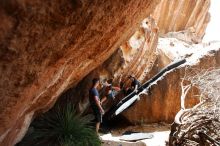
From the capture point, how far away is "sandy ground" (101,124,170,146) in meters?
10.3

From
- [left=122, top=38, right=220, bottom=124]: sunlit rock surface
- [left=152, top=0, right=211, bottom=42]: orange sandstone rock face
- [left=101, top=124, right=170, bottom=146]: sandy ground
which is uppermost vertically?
[left=152, top=0, right=211, bottom=42]: orange sandstone rock face

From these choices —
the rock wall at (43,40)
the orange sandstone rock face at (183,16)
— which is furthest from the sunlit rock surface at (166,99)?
the orange sandstone rock face at (183,16)

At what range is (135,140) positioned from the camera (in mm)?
10852

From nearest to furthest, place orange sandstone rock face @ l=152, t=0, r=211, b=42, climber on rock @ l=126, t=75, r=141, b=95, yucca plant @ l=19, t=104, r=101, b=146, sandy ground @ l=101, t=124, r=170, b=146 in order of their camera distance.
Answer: yucca plant @ l=19, t=104, r=101, b=146 < sandy ground @ l=101, t=124, r=170, b=146 < climber on rock @ l=126, t=75, r=141, b=95 < orange sandstone rock face @ l=152, t=0, r=211, b=42

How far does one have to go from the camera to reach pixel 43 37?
506cm

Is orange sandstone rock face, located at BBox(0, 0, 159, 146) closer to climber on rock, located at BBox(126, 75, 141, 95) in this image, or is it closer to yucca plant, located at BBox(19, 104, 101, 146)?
yucca plant, located at BBox(19, 104, 101, 146)

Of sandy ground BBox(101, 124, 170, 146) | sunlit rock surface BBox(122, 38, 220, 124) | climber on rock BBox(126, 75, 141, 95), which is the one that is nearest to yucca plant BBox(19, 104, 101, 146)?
sandy ground BBox(101, 124, 170, 146)

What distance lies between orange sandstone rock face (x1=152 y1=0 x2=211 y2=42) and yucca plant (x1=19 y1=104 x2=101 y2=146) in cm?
1537

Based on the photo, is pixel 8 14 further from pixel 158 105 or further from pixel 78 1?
pixel 158 105

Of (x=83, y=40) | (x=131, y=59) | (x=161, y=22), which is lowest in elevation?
(x=83, y=40)

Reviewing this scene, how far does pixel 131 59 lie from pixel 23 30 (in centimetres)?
1026

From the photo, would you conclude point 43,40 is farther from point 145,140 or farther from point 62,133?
point 145,140

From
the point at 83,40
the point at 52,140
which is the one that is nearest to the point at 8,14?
the point at 83,40

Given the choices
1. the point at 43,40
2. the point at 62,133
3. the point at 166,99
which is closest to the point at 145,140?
the point at 62,133
